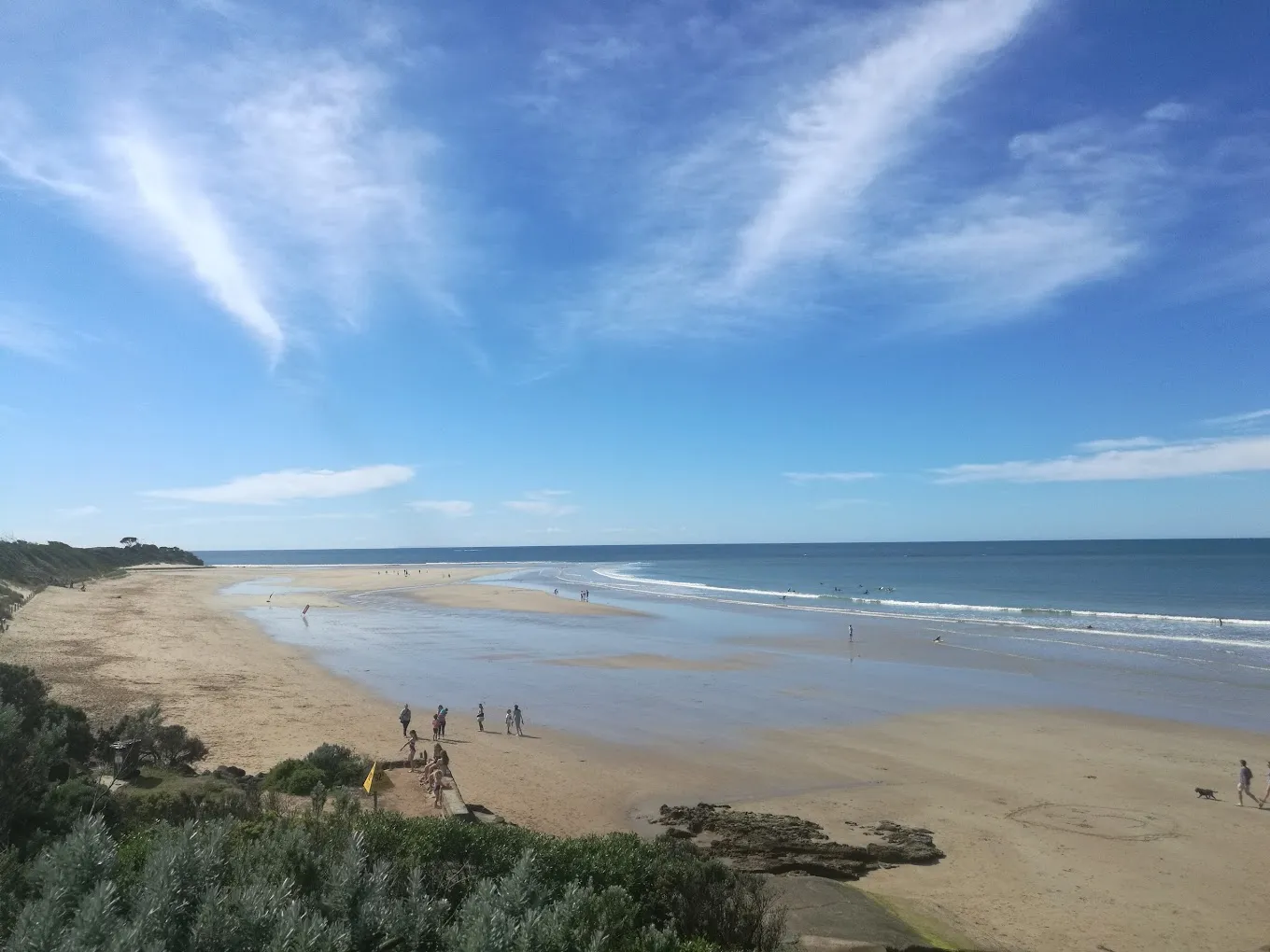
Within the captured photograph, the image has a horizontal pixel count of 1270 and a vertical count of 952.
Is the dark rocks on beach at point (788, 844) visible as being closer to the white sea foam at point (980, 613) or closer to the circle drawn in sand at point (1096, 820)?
the circle drawn in sand at point (1096, 820)

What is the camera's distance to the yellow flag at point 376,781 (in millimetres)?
13055

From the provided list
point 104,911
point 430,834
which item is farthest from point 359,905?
point 430,834

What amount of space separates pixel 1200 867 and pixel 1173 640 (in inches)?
1165

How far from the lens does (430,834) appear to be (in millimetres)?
6809

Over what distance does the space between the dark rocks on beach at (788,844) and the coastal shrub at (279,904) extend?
6459 millimetres

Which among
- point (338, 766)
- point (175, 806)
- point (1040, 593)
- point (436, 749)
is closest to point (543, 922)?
point (175, 806)

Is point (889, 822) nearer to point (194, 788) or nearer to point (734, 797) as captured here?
point (734, 797)

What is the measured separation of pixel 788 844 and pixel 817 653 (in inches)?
899

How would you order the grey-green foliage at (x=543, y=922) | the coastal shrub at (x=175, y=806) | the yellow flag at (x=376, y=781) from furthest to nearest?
the yellow flag at (x=376, y=781) → the coastal shrub at (x=175, y=806) → the grey-green foliage at (x=543, y=922)

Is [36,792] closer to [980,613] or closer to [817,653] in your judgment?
[817,653]

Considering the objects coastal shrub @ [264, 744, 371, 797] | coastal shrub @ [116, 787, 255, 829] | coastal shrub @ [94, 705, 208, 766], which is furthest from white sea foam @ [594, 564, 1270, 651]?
coastal shrub @ [116, 787, 255, 829]

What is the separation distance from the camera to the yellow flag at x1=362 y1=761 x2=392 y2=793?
1305 centimetres

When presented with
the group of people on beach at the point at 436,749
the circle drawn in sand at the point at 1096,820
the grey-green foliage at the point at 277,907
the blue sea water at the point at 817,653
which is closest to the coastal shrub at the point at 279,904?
the grey-green foliage at the point at 277,907

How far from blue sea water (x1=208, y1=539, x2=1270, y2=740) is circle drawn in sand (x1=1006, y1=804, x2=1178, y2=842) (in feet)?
24.9
